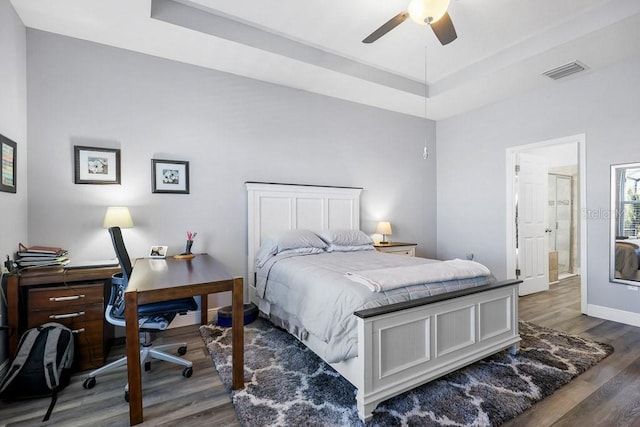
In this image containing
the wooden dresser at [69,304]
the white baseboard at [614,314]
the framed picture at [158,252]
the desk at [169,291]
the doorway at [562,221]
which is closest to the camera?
the desk at [169,291]

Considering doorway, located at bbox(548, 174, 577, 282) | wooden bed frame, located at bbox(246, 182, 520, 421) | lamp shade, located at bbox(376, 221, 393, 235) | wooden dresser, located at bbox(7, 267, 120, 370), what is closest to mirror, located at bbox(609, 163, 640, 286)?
wooden bed frame, located at bbox(246, 182, 520, 421)

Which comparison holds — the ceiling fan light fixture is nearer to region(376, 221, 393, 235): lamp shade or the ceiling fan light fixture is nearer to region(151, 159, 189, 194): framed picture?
region(151, 159, 189, 194): framed picture

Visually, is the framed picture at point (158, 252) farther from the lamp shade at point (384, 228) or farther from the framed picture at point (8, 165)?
the lamp shade at point (384, 228)

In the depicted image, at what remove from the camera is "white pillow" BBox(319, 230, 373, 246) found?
3561mm

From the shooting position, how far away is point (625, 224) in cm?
326

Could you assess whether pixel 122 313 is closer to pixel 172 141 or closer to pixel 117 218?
pixel 117 218

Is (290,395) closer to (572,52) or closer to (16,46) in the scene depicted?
(16,46)

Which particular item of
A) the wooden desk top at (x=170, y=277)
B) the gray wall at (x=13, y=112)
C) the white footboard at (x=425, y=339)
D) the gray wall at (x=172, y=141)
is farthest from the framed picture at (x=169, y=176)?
the white footboard at (x=425, y=339)

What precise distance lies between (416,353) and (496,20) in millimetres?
3029

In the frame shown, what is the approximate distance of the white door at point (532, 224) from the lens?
14.2ft

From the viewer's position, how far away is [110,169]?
291 centimetres

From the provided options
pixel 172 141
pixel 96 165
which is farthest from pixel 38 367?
pixel 172 141

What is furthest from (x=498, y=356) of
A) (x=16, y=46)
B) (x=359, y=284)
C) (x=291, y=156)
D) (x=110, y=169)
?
(x=16, y=46)

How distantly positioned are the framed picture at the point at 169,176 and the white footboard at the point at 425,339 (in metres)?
2.41
